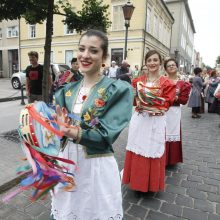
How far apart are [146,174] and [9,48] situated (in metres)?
28.5

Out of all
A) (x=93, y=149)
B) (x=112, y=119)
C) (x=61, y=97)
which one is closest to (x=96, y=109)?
(x=112, y=119)

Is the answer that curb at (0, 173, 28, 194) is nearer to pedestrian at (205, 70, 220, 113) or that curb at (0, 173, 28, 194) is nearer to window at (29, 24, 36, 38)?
pedestrian at (205, 70, 220, 113)

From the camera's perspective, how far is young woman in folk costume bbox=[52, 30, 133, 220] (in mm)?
1712

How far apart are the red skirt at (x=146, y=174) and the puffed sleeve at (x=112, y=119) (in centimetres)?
193

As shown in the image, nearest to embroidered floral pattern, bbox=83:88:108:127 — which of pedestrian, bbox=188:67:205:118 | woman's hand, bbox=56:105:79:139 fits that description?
woman's hand, bbox=56:105:79:139

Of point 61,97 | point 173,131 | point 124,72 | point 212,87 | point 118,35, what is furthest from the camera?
point 118,35

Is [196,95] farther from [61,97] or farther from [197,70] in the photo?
[61,97]

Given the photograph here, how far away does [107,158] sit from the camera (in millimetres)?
1830

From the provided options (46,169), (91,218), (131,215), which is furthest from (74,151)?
(131,215)

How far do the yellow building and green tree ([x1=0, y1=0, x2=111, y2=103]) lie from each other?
1154cm

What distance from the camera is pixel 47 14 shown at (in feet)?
17.7

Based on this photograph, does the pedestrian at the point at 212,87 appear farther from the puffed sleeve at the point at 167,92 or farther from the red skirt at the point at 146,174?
the red skirt at the point at 146,174

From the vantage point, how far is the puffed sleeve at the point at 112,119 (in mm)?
1558

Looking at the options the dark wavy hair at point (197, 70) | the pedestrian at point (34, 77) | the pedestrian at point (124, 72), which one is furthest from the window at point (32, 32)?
the pedestrian at point (34, 77)
